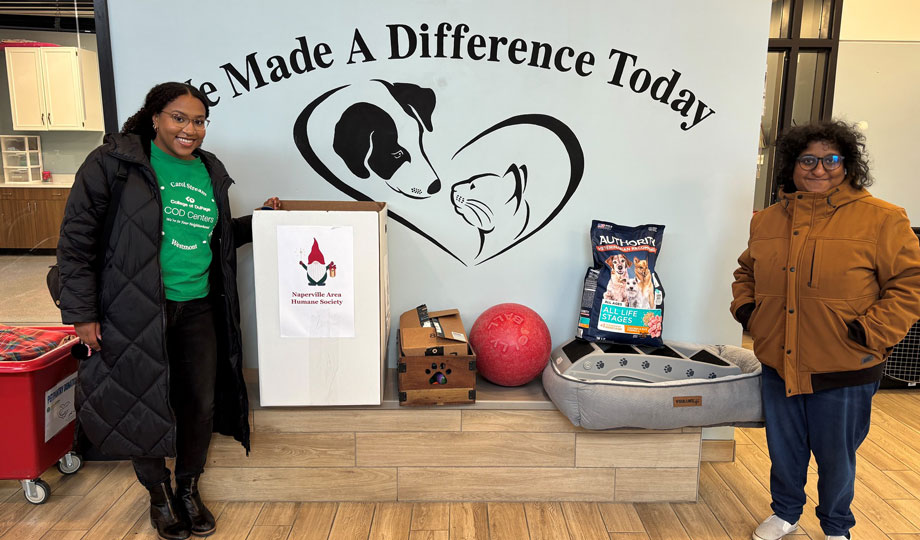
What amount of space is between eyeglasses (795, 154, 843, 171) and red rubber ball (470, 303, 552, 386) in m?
1.17

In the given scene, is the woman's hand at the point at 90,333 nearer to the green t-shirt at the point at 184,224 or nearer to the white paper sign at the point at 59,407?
the green t-shirt at the point at 184,224

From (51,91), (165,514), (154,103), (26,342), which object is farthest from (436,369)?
(51,91)

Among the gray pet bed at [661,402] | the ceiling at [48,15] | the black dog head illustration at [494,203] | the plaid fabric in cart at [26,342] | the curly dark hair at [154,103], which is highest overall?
the ceiling at [48,15]

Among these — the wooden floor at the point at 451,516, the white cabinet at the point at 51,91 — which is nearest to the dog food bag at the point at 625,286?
the wooden floor at the point at 451,516

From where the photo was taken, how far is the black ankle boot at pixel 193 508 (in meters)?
2.33

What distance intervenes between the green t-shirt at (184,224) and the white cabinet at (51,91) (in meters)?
1.00

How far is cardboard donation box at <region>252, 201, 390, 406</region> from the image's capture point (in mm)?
2295

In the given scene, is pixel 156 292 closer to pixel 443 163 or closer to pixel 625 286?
pixel 443 163

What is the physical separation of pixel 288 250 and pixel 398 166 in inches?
27.4

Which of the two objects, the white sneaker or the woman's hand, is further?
the white sneaker

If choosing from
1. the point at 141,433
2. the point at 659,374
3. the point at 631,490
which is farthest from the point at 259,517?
the point at 659,374

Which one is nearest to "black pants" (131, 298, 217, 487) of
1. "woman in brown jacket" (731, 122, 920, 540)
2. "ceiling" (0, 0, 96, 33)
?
"ceiling" (0, 0, 96, 33)

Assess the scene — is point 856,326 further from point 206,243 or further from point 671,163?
point 206,243

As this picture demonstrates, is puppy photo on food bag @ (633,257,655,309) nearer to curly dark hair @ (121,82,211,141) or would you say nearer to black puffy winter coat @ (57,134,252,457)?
black puffy winter coat @ (57,134,252,457)
